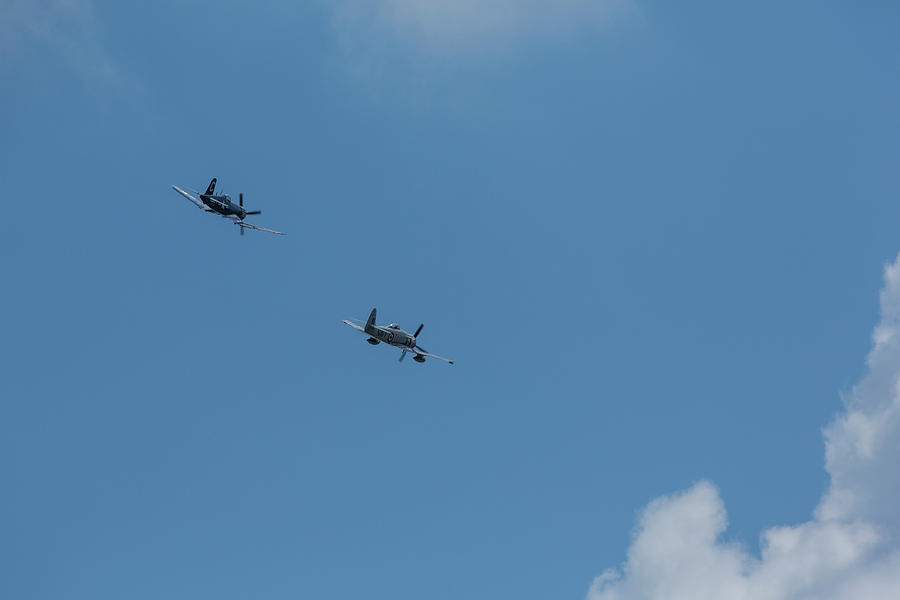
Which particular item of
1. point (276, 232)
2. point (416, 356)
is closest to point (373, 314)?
point (416, 356)

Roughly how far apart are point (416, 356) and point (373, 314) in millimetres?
14742

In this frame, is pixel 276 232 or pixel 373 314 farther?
pixel 276 232

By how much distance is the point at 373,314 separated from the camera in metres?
179

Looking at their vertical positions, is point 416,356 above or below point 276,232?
below

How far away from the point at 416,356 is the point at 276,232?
164 feet

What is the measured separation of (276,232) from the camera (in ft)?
647

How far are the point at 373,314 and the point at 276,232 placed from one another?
3855 cm

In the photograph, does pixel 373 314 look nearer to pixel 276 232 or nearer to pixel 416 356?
pixel 416 356

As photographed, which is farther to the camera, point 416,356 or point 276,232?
point 276,232

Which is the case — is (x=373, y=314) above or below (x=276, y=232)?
below

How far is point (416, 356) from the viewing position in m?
183
